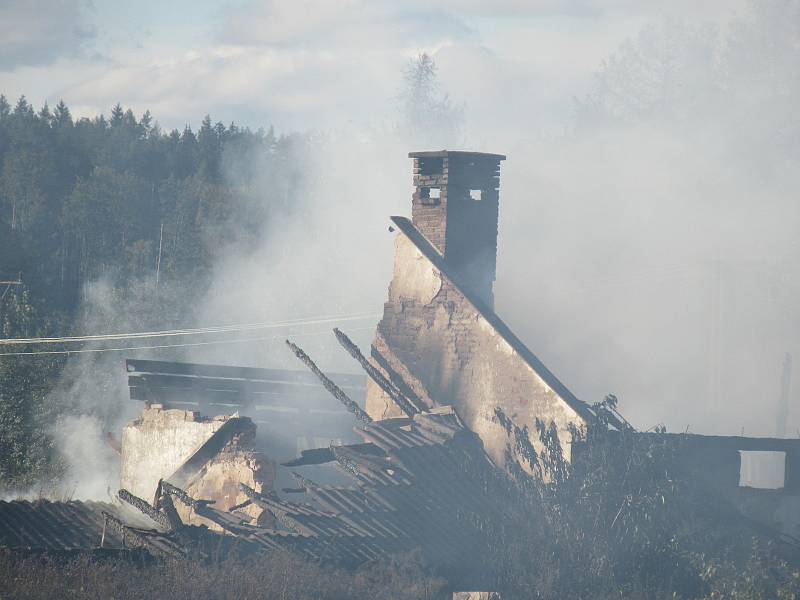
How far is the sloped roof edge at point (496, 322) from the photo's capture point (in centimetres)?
1396

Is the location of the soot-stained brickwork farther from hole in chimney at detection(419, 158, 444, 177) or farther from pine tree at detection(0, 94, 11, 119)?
pine tree at detection(0, 94, 11, 119)

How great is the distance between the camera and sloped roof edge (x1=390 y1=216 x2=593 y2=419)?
1396cm

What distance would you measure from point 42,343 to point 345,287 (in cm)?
1764

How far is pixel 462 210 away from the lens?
1641 centimetres

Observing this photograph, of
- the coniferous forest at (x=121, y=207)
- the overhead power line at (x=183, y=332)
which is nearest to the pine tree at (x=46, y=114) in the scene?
the coniferous forest at (x=121, y=207)

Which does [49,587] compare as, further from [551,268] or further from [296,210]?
[296,210]

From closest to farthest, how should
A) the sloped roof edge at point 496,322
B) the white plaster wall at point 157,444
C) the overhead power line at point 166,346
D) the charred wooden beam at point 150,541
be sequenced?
1. the charred wooden beam at point 150,541
2. the sloped roof edge at point 496,322
3. the white plaster wall at point 157,444
4. the overhead power line at point 166,346

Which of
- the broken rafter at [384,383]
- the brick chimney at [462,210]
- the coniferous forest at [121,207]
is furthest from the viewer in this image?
the coniferous forest at [121,207]

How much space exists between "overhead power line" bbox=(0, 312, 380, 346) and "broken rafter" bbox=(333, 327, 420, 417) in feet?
63.2

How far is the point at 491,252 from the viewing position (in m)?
16.9

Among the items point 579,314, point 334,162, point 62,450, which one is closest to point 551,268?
point 579,314

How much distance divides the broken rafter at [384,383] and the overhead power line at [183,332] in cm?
1925

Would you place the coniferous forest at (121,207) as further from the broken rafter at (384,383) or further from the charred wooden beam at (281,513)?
the charred wooden beam at (281,513)

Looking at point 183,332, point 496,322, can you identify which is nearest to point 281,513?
point 496,322
